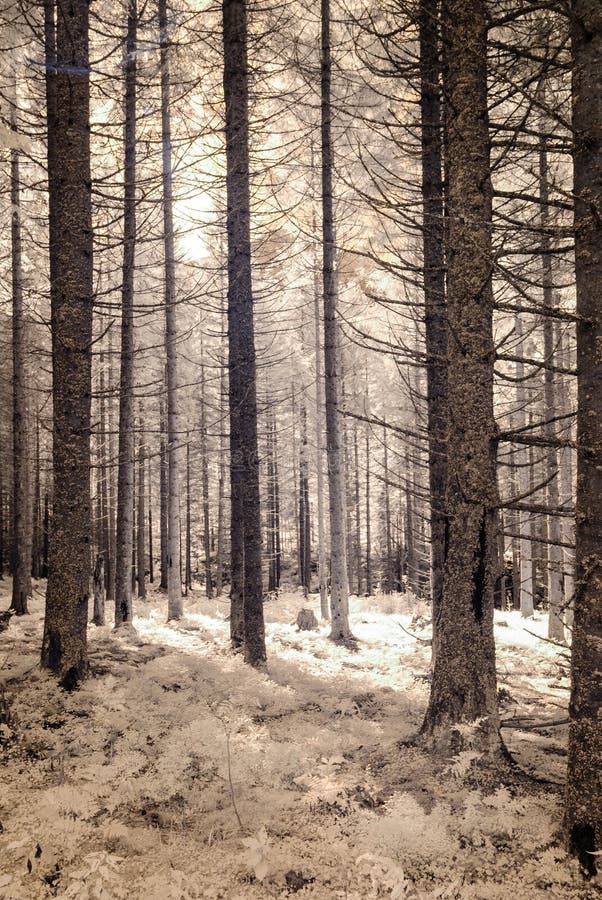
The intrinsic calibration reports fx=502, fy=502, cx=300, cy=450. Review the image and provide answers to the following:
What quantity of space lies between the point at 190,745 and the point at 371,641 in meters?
7.73

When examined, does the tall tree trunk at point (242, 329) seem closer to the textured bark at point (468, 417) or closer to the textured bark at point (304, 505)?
the textured bark at point (468, 417)

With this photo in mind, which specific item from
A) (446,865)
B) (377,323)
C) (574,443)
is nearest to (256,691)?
(446,865)

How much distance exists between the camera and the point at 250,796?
397 centimetres

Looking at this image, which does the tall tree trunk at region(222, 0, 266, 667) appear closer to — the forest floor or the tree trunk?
the forest floor

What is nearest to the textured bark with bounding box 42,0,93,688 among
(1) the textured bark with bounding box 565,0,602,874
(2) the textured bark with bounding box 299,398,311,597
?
(1) the textured bark with bounding box 565,0,602,874

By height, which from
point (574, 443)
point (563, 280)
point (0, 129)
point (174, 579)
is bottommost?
point (174, 579)

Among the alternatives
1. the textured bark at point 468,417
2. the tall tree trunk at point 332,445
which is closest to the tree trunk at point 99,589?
the tall tree trunk at point 332,445

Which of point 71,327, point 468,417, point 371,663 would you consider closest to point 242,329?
point 71,327

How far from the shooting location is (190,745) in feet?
15.5

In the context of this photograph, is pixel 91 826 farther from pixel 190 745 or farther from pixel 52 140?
pixel 52 140

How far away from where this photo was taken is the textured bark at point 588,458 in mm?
3160

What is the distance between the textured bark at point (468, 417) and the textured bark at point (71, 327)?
4104mm

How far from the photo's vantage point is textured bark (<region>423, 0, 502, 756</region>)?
165 inches

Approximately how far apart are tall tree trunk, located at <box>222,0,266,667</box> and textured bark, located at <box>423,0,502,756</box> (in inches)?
160
